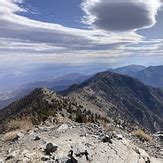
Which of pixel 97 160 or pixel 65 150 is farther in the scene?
pixel 65 150

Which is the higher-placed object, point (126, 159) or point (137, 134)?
point (126, 159)

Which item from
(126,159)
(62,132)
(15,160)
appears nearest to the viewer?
(15,160)

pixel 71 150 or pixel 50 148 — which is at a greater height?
pixel 71 150

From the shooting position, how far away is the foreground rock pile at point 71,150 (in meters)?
19.1

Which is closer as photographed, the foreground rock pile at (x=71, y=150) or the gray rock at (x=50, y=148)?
the foreground rock pile at (x=71, y=150)

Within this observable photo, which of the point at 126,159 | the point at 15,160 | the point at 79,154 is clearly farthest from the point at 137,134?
the point at 15,160

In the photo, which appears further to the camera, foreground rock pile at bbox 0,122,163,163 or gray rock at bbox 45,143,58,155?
gray rock at bbox 45,143,58,155

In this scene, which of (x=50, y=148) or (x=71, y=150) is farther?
(x=50, y=148)

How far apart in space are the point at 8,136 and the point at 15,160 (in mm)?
9687

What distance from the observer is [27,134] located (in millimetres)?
27953

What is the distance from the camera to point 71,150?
64.4 ft

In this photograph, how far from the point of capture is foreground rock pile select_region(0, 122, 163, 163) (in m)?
19.1

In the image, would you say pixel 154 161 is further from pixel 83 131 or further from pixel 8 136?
pixel 8 136

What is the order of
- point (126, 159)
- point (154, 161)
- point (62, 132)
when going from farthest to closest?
point (62, 132) → point (154, 161) → point (126, 159)
